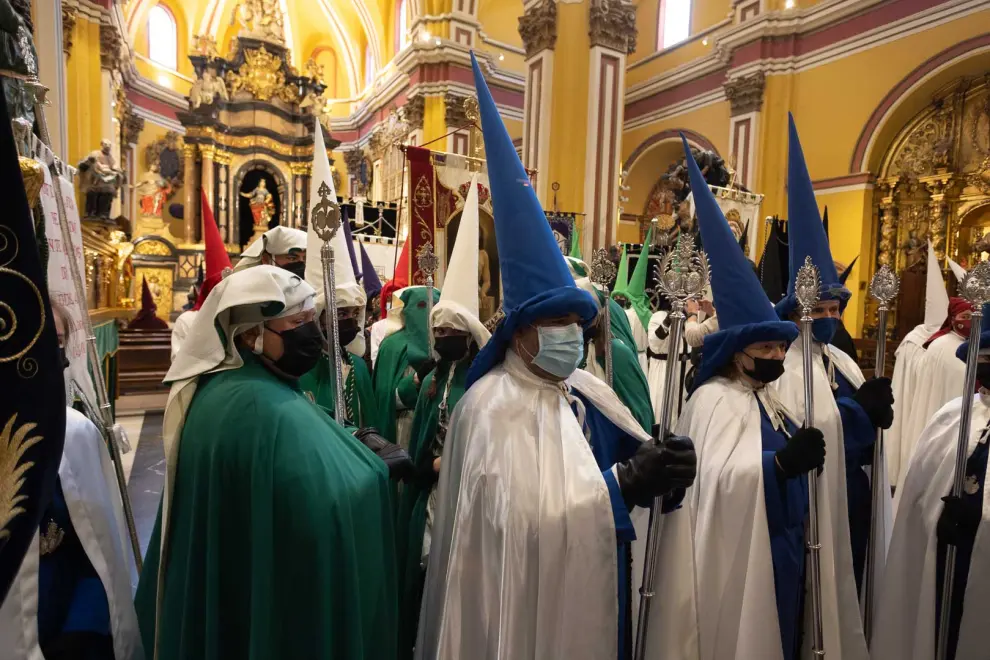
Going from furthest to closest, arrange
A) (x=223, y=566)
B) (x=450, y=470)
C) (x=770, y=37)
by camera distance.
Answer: (x=770, y=37) → (x=450, y=470) → (x=223, y=566)

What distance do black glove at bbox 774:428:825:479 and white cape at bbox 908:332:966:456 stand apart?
3.76 metres

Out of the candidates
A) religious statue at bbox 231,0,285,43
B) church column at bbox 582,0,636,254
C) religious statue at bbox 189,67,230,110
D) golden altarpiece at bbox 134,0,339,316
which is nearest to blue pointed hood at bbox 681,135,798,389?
church column at bbox 582,0,636,254

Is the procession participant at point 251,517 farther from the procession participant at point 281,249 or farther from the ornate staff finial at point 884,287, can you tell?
the ornate staff finial at point 884,287

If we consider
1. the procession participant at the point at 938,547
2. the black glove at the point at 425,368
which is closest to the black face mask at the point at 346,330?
the black glove at the point at 425,368

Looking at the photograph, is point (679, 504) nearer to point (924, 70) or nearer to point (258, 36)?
point (924, 70)

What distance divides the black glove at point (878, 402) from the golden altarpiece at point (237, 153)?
20759 millimetres

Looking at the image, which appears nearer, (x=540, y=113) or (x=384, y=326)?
(x=384, y=326)

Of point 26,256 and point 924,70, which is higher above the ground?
point 924,70

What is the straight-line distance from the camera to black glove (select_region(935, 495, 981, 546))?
2.37 m

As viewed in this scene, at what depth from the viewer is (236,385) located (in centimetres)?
184

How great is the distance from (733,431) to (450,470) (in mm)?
1214

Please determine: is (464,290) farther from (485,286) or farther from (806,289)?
(485,286)

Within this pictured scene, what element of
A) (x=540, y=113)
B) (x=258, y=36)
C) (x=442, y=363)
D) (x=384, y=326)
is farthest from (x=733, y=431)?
(x=258, y=36)

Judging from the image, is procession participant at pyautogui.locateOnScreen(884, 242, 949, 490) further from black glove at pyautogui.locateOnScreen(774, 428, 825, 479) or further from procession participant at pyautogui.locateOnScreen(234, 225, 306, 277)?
procession participant at pyautogui.locateOnScreen(234, 225, 306, 277)
